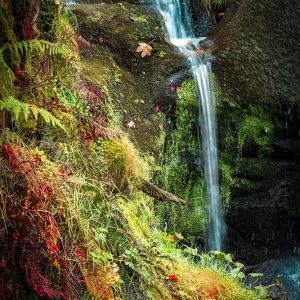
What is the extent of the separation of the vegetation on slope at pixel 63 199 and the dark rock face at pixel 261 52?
9.86 feet

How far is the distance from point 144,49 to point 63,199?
4.28 meters

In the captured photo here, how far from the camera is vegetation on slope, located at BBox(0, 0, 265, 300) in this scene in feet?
8.18

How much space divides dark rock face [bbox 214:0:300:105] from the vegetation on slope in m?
3.00

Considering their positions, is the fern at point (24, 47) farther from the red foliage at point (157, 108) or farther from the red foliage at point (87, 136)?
the red foliage at point (157, 108)

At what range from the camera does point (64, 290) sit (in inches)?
102

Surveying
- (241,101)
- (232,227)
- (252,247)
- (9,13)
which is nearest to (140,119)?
(241,101)

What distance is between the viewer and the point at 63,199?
Answer: 2.74 meters

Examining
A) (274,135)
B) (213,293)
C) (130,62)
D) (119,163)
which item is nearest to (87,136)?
(119,163)

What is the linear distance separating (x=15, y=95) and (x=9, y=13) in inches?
19.7

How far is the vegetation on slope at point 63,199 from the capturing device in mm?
2492

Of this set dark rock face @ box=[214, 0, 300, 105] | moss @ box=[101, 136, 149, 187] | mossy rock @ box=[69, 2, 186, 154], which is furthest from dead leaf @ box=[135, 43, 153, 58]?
moss @ box=[101, 136, 149, 187]

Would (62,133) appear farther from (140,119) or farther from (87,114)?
(140,119)

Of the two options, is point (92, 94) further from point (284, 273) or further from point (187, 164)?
point (284, 273)

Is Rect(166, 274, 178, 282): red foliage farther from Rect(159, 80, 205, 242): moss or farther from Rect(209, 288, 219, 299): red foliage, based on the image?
Rect(159, 80, 205, 242): moss
